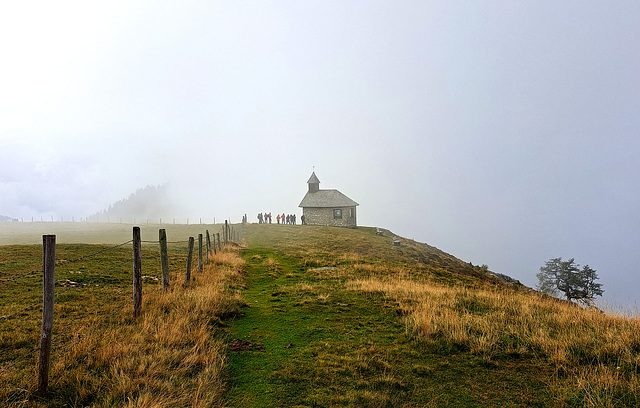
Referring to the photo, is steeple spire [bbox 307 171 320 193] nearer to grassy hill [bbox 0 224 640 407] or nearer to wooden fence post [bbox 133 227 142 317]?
grassy hill [bbox 0 224 640 407]

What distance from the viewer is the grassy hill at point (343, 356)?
177 inches

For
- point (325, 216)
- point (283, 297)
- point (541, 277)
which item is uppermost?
point (325, 216)

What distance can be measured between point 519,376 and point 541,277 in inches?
2024

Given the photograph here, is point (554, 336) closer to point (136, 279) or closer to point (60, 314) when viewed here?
point (136, 279)

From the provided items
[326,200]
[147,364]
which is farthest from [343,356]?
[326,200]

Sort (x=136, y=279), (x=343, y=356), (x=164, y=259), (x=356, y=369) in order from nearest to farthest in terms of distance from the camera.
A: (x=356, y=369)
(x=343, y=356)
(x=136, y=279)
(x=164, y=259)

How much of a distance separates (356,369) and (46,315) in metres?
4.90

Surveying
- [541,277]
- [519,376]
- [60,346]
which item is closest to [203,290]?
[60,346]

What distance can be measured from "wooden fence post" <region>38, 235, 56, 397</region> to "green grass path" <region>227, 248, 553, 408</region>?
2560 millimetres

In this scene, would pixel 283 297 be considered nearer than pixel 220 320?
No

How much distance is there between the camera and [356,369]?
545 centimetres

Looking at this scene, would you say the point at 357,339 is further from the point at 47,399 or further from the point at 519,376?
the point at 47,399

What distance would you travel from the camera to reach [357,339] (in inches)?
275

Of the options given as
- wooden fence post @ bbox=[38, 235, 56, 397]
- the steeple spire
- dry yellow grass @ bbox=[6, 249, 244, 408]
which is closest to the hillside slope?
dry yellow grass @ bbox=[6, 249, 244, 408]
